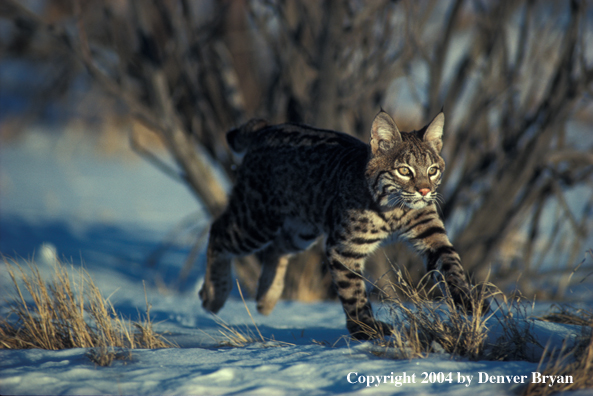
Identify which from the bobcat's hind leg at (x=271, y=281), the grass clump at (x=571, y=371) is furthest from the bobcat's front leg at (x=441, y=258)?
the bobcat's hind leg at (x=271, y=281)

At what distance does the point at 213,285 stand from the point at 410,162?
213cm

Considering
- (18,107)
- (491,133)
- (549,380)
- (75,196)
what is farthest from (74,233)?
(18,107)

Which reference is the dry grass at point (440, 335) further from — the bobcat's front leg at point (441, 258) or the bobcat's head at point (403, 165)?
the bobcat's head at point (403, 165)

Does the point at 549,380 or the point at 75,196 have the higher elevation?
the point at 75,196

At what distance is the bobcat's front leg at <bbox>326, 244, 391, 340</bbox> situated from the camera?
10.9 feet

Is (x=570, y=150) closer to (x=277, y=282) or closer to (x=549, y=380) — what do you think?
(x=277, y=282)

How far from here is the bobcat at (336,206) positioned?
3.24m

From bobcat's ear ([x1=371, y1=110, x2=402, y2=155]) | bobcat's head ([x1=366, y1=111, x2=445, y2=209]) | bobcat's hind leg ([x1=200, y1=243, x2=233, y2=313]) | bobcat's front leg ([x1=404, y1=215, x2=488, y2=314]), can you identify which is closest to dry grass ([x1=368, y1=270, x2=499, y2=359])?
bobcat's front leg ([x1=404, y1=215, x2=488, y2=314])

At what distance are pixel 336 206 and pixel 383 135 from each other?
574 mm

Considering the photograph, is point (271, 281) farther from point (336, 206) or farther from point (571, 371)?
point (571, 371)

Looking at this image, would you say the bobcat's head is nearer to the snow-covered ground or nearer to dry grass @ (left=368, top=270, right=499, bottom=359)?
dry grass @ (left=368, top=270, right=499, bottom=359)

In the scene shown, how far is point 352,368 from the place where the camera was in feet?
8.53

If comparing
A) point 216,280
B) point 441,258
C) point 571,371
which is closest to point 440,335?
point 441,258

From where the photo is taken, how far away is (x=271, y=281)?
455 cm
